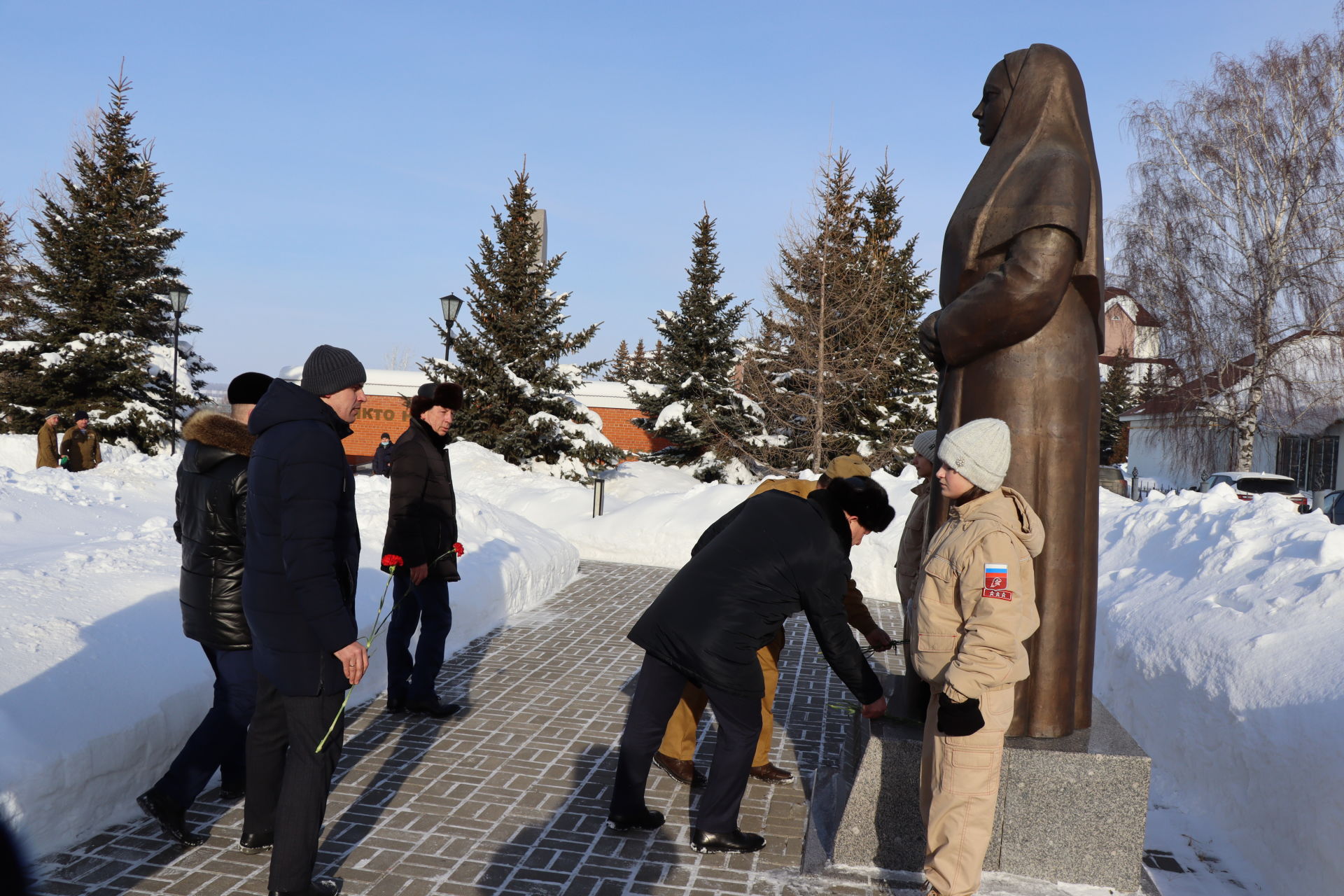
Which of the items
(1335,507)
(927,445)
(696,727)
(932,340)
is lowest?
(696,727)

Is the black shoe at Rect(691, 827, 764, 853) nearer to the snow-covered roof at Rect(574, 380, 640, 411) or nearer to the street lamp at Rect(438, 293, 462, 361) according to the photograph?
the street lamp at Rect(438, 293, 462, 361)

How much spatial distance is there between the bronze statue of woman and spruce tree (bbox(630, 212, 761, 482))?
21.3 m

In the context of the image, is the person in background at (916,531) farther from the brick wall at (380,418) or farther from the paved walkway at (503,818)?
the brick wall at (380,418)

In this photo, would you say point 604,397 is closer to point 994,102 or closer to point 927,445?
point 927,445

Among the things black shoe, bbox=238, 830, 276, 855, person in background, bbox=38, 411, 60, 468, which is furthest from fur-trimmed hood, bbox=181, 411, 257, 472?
person in background, bbox=38, 411, 60, 468

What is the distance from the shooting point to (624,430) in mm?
36281

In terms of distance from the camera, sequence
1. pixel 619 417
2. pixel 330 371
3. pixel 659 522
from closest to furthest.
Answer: pixel 330 371 → pixel 659 522 → pixel 619 417

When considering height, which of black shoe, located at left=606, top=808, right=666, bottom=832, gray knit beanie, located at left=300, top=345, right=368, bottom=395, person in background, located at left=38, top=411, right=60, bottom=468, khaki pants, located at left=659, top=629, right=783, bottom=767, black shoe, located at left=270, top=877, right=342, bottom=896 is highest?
gray knit beanie, located at left=300, top=345, right=368, bottom=395

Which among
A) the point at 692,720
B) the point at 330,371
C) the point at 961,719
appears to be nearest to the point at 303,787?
the point at 330,371

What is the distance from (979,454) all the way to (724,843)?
81.3 inches

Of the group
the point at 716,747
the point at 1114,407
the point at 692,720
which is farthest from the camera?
the point at 1114,407

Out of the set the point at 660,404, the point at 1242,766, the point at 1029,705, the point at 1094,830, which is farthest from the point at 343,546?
the point at 660,404

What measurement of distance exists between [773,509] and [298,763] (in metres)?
2.06

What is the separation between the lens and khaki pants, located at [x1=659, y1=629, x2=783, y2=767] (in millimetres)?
4961
